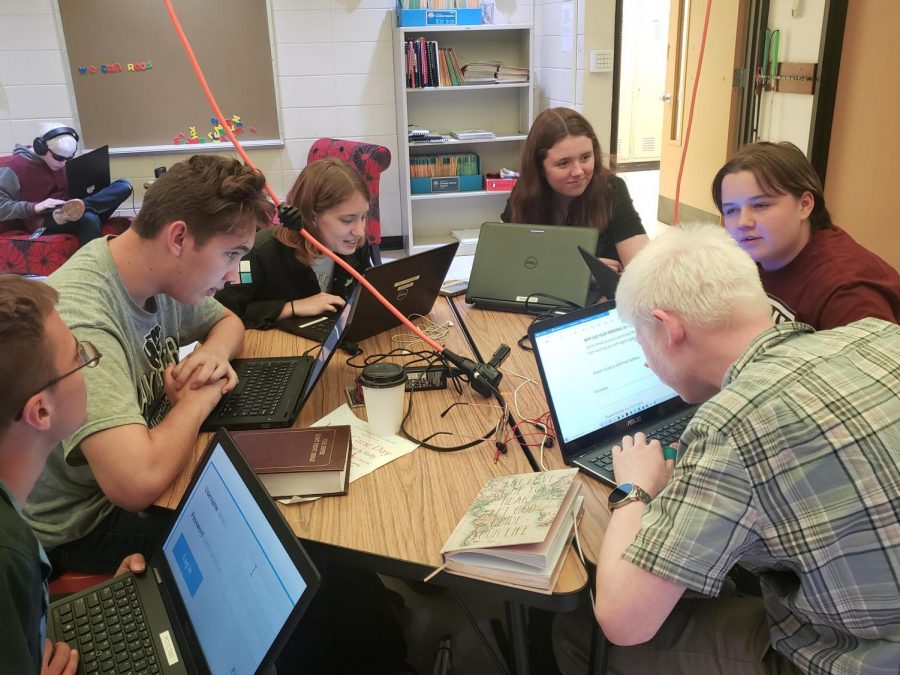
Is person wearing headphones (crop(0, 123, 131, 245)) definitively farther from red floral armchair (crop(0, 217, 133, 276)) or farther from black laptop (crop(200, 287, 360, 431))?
black laptop (crop(200, 287, 360, 431))

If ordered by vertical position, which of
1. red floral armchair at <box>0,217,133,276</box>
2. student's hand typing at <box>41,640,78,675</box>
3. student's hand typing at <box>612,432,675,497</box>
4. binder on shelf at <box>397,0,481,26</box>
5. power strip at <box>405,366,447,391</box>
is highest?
binder on shelf at <box>397,0,481,26</box>

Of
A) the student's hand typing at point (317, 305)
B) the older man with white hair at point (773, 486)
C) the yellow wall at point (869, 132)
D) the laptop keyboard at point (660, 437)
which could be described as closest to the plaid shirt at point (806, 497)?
the older man with white hair at point (773, 486)

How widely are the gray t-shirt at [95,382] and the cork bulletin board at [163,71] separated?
371 cm

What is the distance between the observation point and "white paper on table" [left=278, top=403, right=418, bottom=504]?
137 centimetres

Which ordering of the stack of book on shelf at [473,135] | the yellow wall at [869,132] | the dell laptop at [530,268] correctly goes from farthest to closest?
the stack of book on shelf at [473,135], the yellow wall at [869,132], the dell laptop at [530,268]

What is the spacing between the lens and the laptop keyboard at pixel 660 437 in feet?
4.38

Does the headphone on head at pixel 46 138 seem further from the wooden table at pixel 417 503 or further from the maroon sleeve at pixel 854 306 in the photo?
the maroon sleeve at pixel 854 306

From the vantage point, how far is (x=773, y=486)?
92 centimetres

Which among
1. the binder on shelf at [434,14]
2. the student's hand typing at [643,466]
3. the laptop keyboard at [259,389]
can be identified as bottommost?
the laptop keyboard at [259,389]

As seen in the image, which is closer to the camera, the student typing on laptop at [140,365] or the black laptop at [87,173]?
the student typing on laptop at [140,365]

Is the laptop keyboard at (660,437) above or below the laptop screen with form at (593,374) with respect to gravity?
below

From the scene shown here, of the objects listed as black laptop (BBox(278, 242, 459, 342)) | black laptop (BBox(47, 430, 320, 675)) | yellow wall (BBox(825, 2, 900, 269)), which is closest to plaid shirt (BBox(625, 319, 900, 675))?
black laptop (BBox(47, 430, 320, 675))

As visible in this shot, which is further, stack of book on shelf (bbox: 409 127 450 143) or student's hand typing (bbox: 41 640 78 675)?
stack of book on shelf (bbox: 409 127 450 143)

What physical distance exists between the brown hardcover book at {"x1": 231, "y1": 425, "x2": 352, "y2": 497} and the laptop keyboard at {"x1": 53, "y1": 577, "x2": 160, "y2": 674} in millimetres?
293
